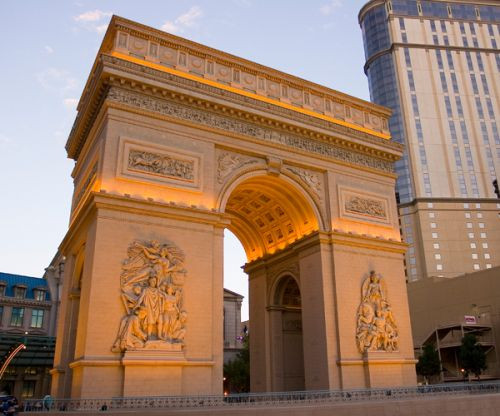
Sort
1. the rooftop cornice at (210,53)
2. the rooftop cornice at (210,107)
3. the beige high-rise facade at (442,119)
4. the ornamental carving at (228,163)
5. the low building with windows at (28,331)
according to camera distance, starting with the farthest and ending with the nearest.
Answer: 1. the beige high-rise facade at (442,119)
2. the low building with windows at (28,331)
3. the ornamental carving at (228,163)
4. the rooftop cornice at (210,53)
5. the rooftop cornice at (210,107)

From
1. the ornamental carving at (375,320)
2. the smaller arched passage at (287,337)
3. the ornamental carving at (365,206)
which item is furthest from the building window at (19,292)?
the ornamental carving at (375,320)

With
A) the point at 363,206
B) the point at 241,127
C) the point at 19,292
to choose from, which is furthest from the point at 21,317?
the point at 363,206

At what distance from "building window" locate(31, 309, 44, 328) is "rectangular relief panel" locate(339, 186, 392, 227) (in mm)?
38339

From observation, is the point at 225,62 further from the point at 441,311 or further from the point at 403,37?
the point at 403,37

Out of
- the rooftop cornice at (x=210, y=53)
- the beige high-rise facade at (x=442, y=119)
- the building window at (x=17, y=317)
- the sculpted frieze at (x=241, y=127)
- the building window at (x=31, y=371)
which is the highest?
the beige high-rise facade at (x=442, y=119)

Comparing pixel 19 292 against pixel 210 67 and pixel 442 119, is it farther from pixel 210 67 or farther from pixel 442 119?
pixel 442 119

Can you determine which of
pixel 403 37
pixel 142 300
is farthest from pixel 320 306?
pixel 403 37

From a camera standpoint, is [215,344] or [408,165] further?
[408,165]

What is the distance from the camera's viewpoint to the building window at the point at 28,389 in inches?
1789

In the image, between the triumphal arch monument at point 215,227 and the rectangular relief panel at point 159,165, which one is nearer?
the triumphal arch monument at point 215,227

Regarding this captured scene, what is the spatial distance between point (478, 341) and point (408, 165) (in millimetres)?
46082

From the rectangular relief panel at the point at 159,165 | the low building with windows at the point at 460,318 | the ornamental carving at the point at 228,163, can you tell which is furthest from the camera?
the low building with windows at the point at 460,318

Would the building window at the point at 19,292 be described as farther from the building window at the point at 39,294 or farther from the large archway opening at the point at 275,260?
the large archway opening at the point at 275,260

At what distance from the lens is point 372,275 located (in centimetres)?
2677
